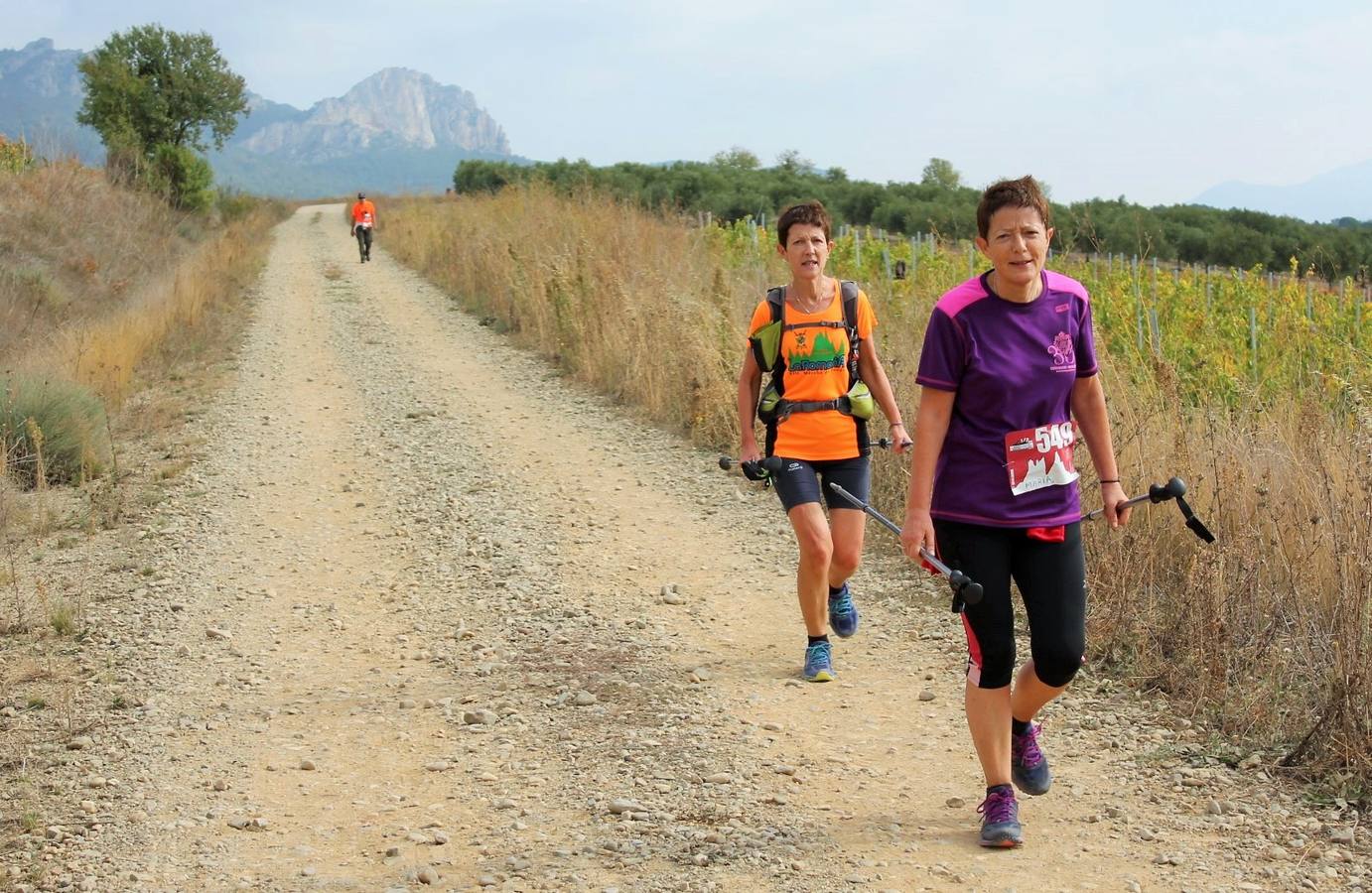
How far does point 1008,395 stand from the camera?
3.32 meters

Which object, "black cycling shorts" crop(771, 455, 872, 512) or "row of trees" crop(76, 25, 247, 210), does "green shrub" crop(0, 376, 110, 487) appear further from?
"row of trees" crop(76, 25, 247, 210)

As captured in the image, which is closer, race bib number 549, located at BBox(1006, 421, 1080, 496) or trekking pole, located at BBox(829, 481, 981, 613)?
trekking pole, located at BBox(829, 481, 981, 613)

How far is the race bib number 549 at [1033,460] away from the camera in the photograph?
Answer: 11.0ft

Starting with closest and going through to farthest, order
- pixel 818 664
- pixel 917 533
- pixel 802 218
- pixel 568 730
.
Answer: pixel 917 533
pixel 568 730
pixel 802 218
pixel 818 664

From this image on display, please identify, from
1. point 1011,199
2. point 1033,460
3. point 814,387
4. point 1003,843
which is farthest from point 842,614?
point 1011,199

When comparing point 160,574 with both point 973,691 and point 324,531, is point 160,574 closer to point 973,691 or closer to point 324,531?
point 324,531

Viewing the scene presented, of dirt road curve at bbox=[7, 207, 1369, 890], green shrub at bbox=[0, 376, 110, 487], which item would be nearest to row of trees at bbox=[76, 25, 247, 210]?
green shrub at bbox=[0, 376, 110, 487]

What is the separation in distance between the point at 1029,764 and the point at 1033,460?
3.40 ft

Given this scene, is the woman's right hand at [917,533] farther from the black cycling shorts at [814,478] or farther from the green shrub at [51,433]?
the green shrub at [51,433]

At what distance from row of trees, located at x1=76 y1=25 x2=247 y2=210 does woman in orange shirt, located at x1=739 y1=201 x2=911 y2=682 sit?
36593mm

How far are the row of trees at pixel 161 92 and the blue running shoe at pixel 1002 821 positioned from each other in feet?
125

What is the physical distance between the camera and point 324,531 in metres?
7.64

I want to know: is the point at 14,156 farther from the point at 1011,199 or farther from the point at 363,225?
the point at 1011,199

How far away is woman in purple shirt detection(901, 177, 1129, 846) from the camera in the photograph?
3316 mm
